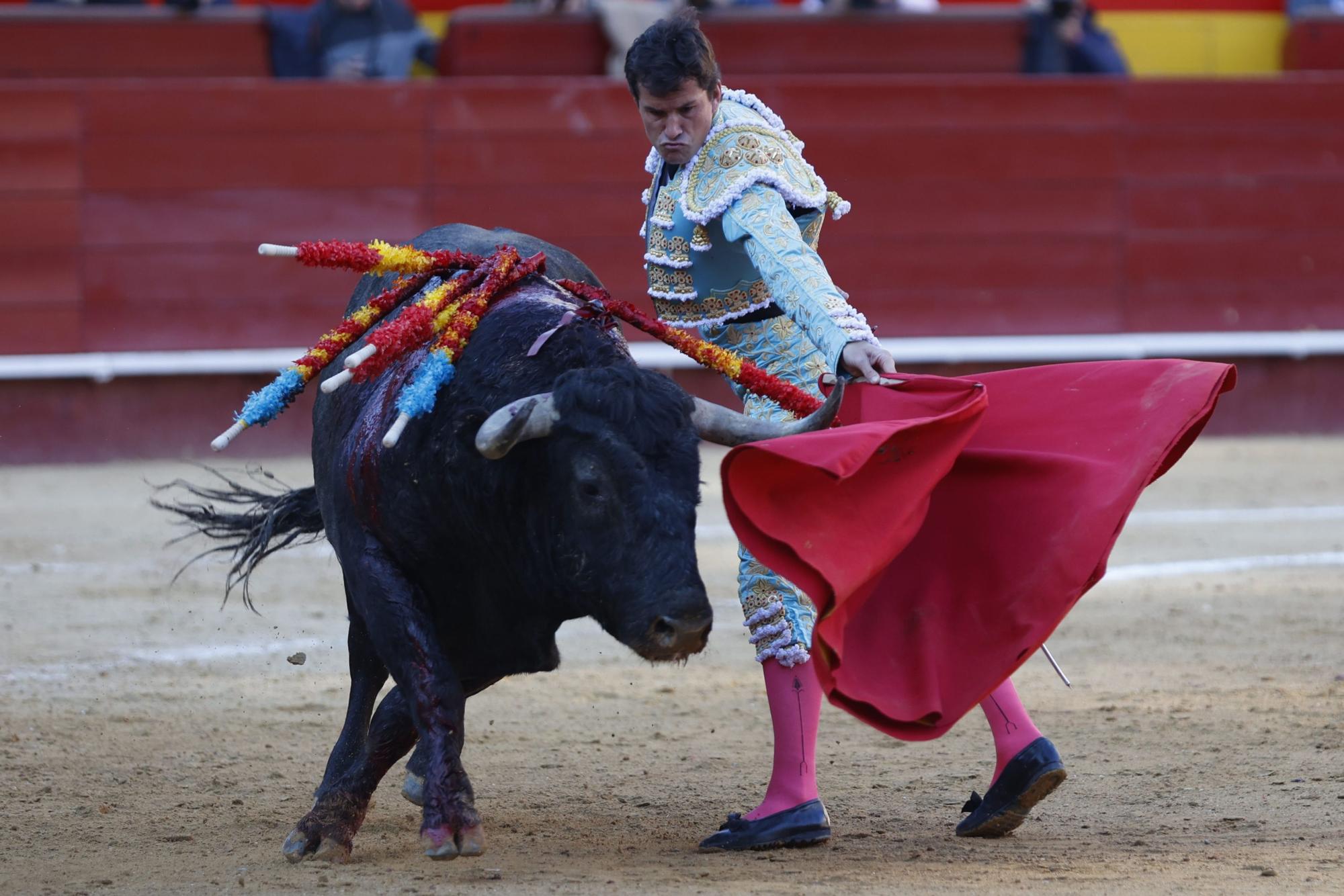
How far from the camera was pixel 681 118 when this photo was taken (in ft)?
8.77

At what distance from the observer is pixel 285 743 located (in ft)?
11.4

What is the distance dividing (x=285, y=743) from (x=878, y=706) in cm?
147

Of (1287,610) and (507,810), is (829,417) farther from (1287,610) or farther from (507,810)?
(1287,610)

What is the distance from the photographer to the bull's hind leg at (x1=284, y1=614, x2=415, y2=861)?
2604 mm

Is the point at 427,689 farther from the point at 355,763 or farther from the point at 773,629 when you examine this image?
the point at 773,629

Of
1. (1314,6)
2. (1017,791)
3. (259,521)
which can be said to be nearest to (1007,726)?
(1017,791)

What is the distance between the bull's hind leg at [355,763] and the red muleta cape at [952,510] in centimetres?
64

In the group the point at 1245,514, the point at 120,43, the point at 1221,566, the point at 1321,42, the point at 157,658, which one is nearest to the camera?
the point at 157,658

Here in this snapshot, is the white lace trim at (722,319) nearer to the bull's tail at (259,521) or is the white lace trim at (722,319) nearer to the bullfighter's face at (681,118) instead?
the bullfighter's face at (681,118)

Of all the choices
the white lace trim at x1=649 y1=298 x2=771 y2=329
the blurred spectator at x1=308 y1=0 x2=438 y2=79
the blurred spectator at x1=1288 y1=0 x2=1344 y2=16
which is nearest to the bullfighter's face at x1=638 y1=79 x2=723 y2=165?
the white lace trim at x1=649 y1=298 x2=771 y2=329

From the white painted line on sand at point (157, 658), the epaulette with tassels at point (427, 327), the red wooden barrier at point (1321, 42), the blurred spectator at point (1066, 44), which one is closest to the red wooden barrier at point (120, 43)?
the blurred spectator at point (1066, 44)

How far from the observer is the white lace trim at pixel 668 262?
2.80 m

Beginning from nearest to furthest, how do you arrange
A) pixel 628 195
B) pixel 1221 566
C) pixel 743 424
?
pixel 743 424 < pixel 1221 566 < pixel 628 195

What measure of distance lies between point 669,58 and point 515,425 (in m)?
0.59
